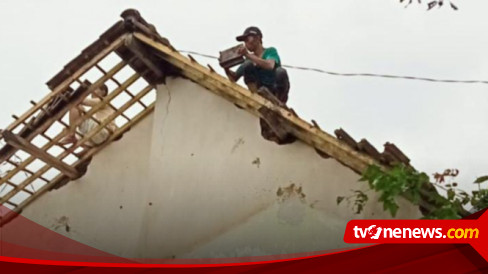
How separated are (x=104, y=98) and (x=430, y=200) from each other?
3.65m

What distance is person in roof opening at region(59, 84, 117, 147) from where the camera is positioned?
22.7 feet

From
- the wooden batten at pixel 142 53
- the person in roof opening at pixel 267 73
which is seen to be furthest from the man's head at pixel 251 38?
A: the wooden batten at pixel 142 53

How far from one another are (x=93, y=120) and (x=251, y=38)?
2045 mm

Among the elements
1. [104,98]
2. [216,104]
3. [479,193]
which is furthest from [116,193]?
[479,193]

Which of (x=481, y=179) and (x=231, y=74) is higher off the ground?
(x=231, y=74)

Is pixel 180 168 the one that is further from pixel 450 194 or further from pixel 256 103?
pixel 450 194

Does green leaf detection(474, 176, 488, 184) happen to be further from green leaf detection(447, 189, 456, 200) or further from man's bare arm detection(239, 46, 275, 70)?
man's bare arm detection(239, 46, 275, 70)

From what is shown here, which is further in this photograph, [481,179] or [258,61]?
[258,61]

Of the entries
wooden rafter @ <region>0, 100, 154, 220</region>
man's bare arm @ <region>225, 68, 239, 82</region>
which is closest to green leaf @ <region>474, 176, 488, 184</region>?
man's bare arm @ <region>225, 68, 239, 82</region>

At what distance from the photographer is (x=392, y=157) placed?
5121mm

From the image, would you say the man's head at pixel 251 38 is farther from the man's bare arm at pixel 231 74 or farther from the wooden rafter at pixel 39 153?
the wooden rafter at pixel 39 153

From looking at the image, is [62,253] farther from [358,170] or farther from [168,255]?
[358,170]

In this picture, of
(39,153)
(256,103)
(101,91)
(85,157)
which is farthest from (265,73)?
(39,153)

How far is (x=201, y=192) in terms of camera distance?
6.48 metres
